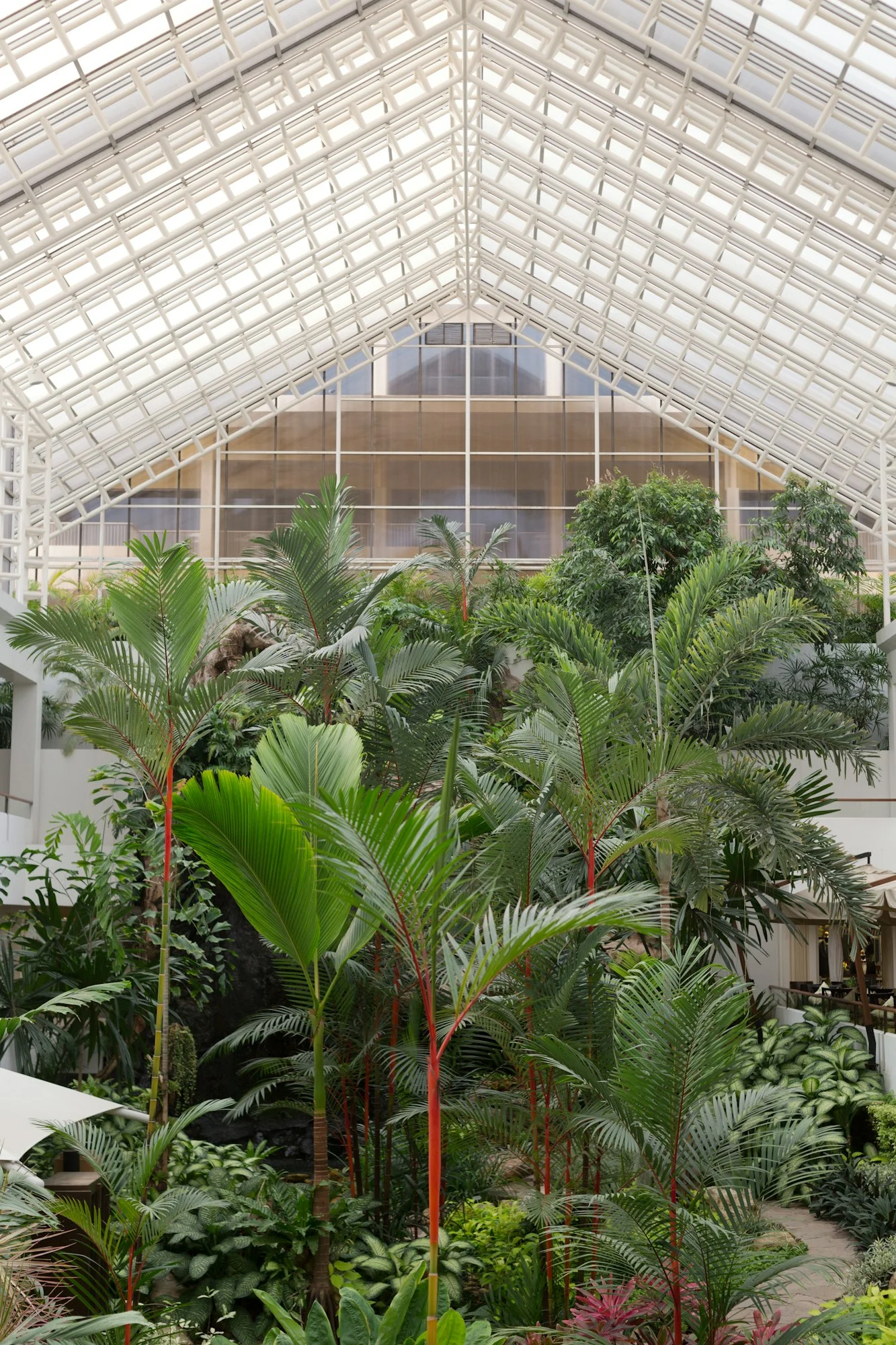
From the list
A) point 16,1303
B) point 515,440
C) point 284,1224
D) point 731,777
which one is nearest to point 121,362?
point 515,440

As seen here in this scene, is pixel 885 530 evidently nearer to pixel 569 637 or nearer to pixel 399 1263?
pixel 569 637

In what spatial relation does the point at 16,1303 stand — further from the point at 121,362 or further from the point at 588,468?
the point at 588,468

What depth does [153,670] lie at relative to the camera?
7762mm

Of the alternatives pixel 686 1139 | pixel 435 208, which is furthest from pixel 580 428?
pixel 686 1139

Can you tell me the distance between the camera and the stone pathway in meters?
8.62

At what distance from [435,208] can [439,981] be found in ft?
63.6

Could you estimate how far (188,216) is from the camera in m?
19.3

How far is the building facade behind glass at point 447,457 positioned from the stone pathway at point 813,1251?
17.1 meters

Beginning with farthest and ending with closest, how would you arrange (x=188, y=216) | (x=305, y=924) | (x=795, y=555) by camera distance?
(x=795, y=555), (x=188, y=216), (x=305, y=924)

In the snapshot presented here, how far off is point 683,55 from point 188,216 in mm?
7407

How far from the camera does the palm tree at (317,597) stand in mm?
9906

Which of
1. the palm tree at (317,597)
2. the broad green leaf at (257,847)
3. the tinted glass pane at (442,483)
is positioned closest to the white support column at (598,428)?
the tinted glass pane at (442,483)

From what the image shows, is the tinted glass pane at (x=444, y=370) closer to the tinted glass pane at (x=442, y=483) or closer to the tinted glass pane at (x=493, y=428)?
the tinted glass pane at (x=493, y=428)

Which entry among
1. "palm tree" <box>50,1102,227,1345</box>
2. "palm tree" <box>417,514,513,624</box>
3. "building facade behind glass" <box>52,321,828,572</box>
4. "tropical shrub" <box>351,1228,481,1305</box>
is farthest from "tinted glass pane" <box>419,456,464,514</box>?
"palm tree" <box>50,1102,227,1345</box>
